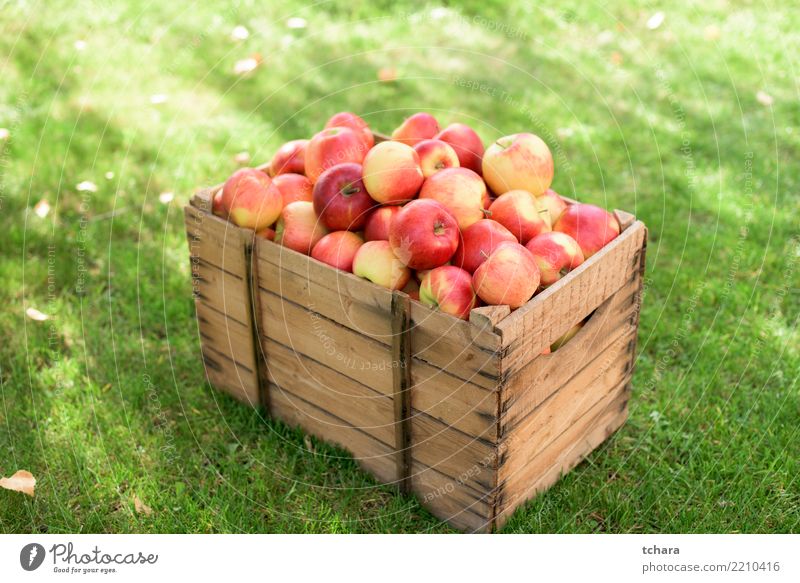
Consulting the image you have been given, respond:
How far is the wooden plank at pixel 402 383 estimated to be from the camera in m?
2.45

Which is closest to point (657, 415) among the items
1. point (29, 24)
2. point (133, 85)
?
point (133, 85)

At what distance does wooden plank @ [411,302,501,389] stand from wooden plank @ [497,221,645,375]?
4 centimetres

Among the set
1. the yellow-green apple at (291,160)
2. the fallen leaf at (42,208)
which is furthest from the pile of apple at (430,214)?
the fallen leaf at (42,208)

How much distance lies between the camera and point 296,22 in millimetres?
5680

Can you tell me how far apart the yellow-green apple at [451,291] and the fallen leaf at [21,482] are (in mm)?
1356

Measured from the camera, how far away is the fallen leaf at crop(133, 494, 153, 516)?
279 centimetres

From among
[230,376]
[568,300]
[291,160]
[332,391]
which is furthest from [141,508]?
[568,300]

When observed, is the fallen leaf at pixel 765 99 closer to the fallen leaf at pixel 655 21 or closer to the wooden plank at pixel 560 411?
the fallen leaf at pixel 655 21

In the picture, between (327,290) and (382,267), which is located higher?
(382,267)

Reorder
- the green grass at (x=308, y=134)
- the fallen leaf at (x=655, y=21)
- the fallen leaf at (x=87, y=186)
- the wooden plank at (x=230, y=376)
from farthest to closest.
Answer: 1. the fallen leaf at (x=655, y=21)
2. the fallen leaf at (x=87, y=186)
3. the wooden plank at (x=230, y=376)
4. the green grass at (x=308, y=134)

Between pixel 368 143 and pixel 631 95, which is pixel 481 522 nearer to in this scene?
pixel 368 143

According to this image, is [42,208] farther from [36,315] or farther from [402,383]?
[402,383]

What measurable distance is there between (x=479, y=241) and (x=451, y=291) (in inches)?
8.1
